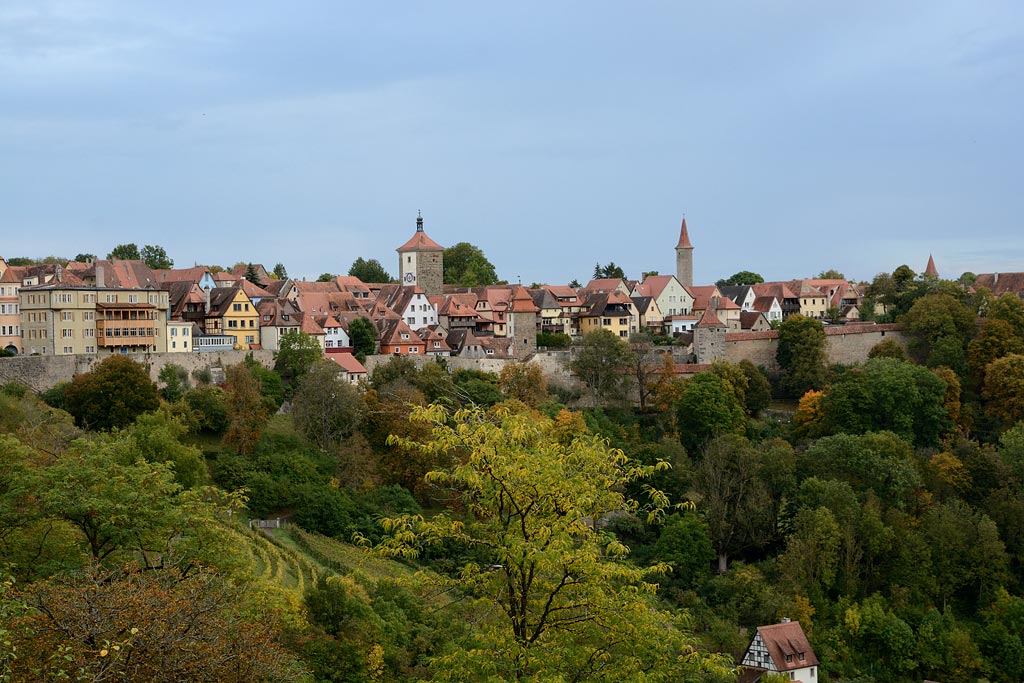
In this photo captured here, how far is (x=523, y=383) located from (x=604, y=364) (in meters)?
5.19

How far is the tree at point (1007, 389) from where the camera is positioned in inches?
2012

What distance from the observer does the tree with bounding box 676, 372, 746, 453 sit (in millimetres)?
49438

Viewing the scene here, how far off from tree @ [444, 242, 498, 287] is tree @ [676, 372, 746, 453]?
3122cm

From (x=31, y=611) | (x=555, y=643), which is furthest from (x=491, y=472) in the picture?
(x=31, y=611)

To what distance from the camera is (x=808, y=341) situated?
55969 millimetres

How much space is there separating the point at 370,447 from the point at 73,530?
22687 millimetres

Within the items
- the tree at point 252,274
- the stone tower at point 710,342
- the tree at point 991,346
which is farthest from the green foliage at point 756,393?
the tree at point 252,274

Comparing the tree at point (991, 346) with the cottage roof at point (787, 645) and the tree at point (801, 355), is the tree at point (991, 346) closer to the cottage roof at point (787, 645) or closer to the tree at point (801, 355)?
the tree at point (801, 355)

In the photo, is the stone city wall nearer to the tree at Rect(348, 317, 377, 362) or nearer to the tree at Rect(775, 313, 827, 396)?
the tree at Rect(348, 317, 377, 362)

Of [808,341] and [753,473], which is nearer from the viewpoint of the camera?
[753,473]

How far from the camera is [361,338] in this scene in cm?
5444

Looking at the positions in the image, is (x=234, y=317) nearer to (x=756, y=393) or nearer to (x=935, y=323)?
(x=756, y=393)

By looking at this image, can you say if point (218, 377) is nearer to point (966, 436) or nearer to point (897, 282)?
point (966, 436)

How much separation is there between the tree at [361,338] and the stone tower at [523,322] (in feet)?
27.4
